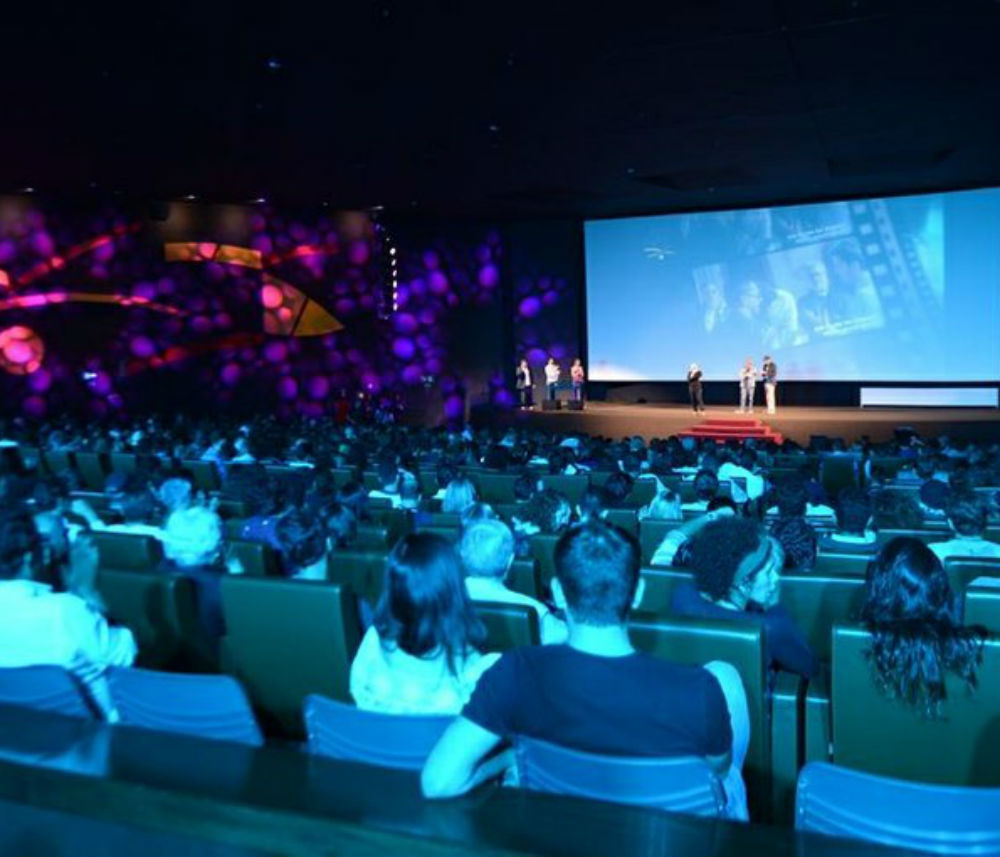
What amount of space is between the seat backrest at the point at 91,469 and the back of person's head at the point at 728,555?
7.37 metres

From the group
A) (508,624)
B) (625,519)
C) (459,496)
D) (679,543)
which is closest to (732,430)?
(459,496)

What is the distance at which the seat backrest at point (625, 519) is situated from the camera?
593 cm

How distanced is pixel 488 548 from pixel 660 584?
78 cm

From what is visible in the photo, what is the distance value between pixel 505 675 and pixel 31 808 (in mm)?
896

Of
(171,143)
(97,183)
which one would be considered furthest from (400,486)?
(97,183)

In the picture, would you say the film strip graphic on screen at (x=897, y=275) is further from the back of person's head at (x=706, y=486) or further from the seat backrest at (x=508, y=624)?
the seat backrest at (x=508, y=624)

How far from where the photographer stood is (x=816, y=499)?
7.55 metres

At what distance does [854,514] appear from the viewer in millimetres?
5414

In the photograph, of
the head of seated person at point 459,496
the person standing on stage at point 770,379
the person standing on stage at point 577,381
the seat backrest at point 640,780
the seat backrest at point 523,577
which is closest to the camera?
the seat backrest at point 640,780

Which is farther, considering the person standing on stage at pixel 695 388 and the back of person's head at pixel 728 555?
the person standing on stage at pixel 695 388

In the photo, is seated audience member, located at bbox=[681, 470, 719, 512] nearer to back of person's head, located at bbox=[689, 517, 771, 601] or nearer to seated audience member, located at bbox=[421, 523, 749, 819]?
back of person's head, located at bbox=[689, 517, 771, 601]

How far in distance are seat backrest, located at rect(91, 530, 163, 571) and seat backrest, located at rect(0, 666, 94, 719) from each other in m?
2.24

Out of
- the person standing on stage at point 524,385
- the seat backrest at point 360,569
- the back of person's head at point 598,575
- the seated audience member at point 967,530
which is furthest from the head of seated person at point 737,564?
the person standing on stage at point 524,385

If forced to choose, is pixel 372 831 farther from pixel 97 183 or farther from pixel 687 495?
pixel 97 183
